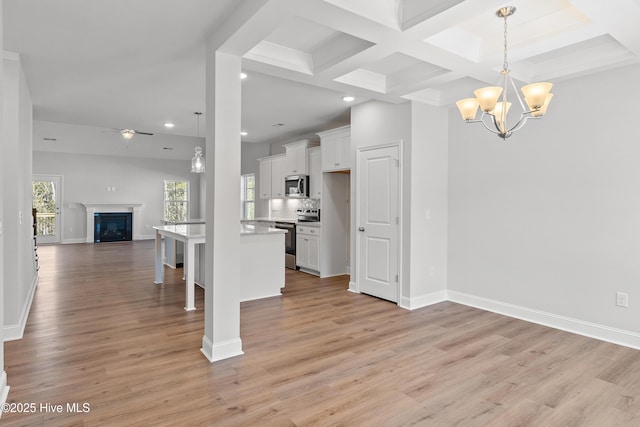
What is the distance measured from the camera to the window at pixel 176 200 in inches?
481

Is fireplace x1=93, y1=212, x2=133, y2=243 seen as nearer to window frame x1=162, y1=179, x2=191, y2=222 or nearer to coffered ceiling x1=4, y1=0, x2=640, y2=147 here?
window frame x1=162, y1=179, x2=191, y2=222

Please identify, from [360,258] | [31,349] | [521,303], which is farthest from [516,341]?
[31,349]

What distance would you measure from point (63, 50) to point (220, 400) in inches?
129

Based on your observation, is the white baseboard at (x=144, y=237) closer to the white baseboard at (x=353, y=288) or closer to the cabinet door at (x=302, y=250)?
the cabinet door at (x=302, y=250)

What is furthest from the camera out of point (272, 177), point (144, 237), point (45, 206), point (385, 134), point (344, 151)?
point (144, 237)

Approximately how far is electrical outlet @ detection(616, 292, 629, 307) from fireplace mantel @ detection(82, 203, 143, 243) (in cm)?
1182

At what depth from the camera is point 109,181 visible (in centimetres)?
1131

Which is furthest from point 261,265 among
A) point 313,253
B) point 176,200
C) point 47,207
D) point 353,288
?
point 47,207

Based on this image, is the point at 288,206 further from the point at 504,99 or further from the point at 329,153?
the point at 504,99

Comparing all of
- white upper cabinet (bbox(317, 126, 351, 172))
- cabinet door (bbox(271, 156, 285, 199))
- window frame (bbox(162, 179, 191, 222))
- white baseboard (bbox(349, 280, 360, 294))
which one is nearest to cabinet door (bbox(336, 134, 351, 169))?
white upper cabinet (bbox(317, 126, 351, 172))

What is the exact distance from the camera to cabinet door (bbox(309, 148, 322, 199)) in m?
6.57

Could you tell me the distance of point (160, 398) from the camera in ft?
7.68

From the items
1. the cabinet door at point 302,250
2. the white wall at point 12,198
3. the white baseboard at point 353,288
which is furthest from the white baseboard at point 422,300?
the white wall at point 12,198

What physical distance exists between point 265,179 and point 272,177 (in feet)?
1.24
